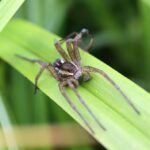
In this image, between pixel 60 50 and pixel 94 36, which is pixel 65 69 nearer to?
pixel 60 50

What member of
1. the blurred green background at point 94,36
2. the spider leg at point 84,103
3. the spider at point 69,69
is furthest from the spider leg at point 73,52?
the blurred green background at point 94,36

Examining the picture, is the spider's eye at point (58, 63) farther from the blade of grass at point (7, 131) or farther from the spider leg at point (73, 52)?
the blade of grass at point (7, 131)

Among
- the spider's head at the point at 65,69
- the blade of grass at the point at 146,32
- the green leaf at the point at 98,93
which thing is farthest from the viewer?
the blade of grass at the point at 146,32

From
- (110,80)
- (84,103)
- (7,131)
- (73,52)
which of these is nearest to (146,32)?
(73,52)

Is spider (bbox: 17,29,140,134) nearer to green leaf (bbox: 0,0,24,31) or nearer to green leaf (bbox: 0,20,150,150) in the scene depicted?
green leaf (bbox: 0,20,150,150)

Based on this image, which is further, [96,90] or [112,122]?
[96,90]

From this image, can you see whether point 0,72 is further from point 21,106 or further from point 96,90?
point 96,90

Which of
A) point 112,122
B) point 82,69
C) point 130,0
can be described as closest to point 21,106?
point 82,69
